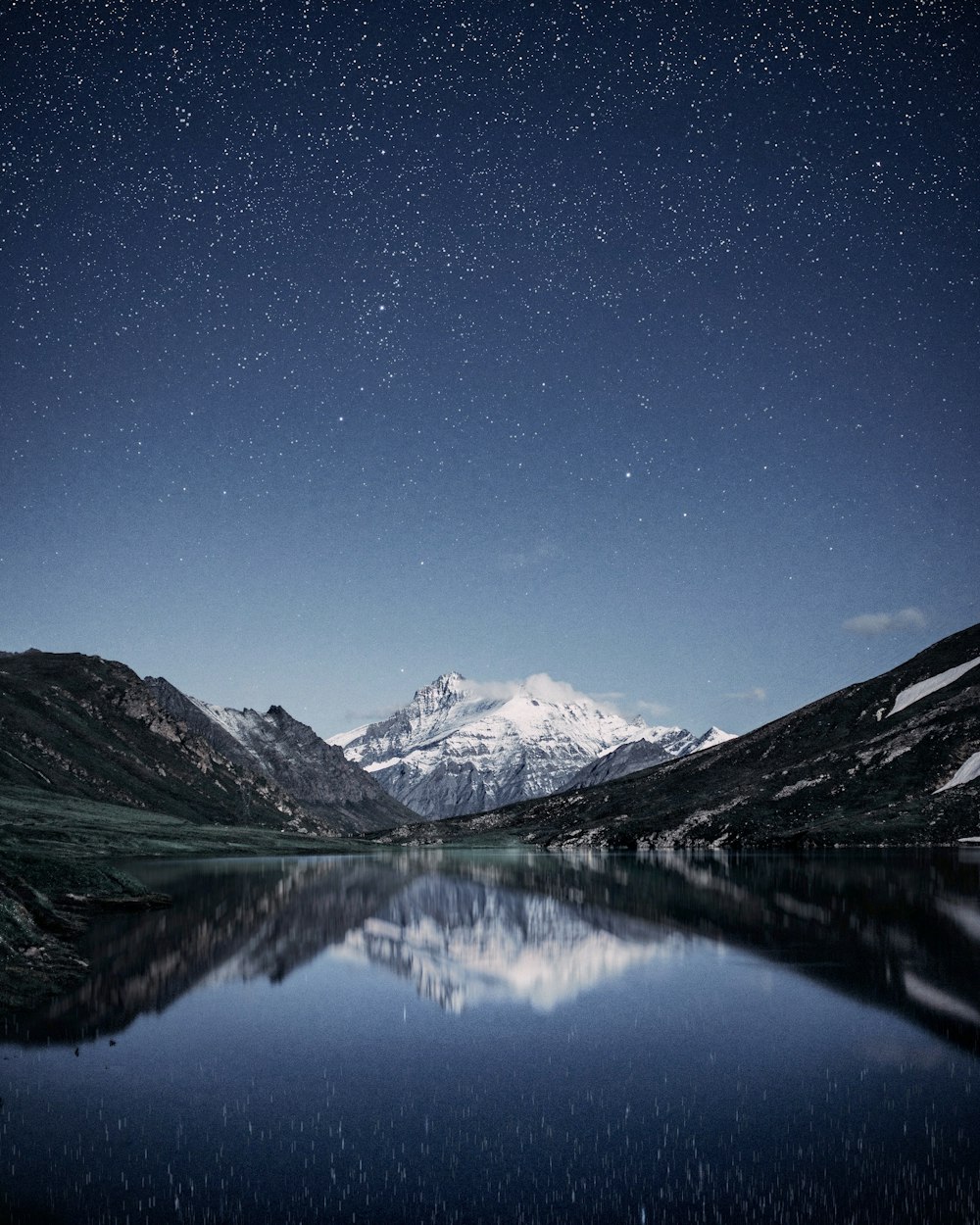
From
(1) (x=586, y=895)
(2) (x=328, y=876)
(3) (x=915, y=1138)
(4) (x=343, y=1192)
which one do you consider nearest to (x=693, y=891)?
(1) (x=586, y=895)

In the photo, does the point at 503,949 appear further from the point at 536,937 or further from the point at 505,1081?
the point at 505,1081

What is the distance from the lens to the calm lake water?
53.7ft

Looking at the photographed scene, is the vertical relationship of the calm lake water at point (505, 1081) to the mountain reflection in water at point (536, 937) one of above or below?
above

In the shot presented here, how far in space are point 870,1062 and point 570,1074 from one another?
28.8 feet

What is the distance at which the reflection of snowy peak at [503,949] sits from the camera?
123ft

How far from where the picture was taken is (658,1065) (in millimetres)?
25031

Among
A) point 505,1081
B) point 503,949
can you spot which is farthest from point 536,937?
point 505,1081

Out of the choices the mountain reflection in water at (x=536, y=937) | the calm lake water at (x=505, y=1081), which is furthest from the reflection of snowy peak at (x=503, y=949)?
the calm lake water at (x=505, y=1081)

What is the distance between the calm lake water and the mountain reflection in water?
12.8 inches

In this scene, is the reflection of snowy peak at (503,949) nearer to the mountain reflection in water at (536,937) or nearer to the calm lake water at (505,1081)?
the mountain reflection in water at (536,937)

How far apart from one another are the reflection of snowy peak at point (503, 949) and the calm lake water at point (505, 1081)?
1.15ft

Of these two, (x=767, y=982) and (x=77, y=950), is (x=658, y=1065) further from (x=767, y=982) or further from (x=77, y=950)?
(x=77, y=950)

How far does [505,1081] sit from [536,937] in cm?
3019

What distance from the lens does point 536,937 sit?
2083 inches
